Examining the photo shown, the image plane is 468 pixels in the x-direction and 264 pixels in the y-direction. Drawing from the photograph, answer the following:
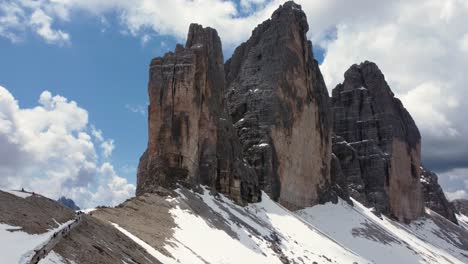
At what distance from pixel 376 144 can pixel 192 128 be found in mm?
65455

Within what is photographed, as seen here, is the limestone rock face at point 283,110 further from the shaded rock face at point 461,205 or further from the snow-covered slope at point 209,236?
the shaded rock face at point 461,205

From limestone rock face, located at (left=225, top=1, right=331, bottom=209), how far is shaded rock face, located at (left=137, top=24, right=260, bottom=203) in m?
10.7

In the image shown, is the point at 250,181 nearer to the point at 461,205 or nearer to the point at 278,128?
the point at 278,128

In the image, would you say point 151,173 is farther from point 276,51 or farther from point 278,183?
point 276,51

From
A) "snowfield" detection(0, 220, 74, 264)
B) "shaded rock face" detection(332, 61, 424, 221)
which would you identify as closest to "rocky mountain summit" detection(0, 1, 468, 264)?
"snowfield" detection(0, 220, 74, 264)

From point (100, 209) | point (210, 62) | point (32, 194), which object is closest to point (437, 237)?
point (210, 62)

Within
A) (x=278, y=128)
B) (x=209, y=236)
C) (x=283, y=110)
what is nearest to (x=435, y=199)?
(x=283, y=110)

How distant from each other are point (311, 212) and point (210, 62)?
25.9 meters

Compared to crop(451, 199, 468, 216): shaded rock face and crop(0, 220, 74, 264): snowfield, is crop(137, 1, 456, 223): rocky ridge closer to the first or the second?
crop(0, 220, 74, 264): snowfield

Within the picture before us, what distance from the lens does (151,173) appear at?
145 ft

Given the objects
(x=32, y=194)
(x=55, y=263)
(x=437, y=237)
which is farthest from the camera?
(x=437, y=237)

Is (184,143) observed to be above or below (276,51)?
below

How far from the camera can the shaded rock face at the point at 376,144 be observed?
3829 inches

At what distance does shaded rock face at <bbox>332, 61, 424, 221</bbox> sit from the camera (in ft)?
319
